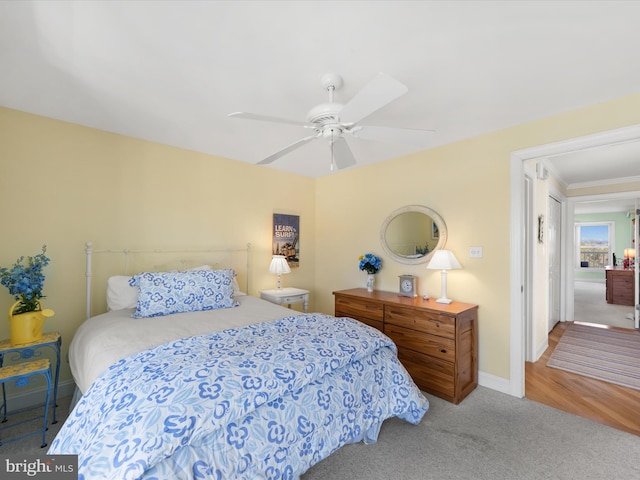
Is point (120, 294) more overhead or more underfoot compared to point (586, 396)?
more overhead

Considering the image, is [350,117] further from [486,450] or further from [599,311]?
[599,311]

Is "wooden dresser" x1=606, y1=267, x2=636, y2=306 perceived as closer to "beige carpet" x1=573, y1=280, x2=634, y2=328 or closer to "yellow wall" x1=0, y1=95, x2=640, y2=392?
"beige carpet" x1=573, y1=280, x2=634, y2=328

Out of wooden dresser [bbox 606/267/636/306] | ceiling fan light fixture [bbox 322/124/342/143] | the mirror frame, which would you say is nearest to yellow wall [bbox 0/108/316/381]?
the mirror frame

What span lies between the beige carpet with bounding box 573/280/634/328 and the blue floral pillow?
6.03 meters

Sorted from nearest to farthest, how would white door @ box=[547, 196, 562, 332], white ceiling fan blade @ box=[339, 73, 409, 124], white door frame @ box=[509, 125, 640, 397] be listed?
white ceiling fan blade @ box=[339, 73, 409, 124], white door frame @ box=[509, 125, 640, 397], white door @ box=[547, 196, 562, 332]

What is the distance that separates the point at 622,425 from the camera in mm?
2203

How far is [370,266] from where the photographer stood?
366 cm

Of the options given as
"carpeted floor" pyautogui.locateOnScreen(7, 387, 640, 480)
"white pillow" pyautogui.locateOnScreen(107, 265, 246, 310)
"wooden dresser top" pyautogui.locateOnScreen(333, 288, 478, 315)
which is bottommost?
"carpeted floor" pyautogui.locateOnScreen(7, 387, 640, 480)

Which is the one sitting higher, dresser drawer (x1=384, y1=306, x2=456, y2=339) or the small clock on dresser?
the small clock on dresser

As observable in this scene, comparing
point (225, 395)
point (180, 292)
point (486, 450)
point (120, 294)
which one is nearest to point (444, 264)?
point (486, 450)

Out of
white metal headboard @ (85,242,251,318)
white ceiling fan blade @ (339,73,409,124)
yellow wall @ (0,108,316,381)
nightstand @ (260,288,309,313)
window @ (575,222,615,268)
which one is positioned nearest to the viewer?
white ceiling fan blade @ (339,73,409,124)

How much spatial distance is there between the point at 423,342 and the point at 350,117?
82.5 inches

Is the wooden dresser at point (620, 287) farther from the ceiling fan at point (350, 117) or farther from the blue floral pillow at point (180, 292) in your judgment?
the blue floral pillow at point (180, 292)

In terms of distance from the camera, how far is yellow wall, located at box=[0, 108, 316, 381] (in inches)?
95.7
